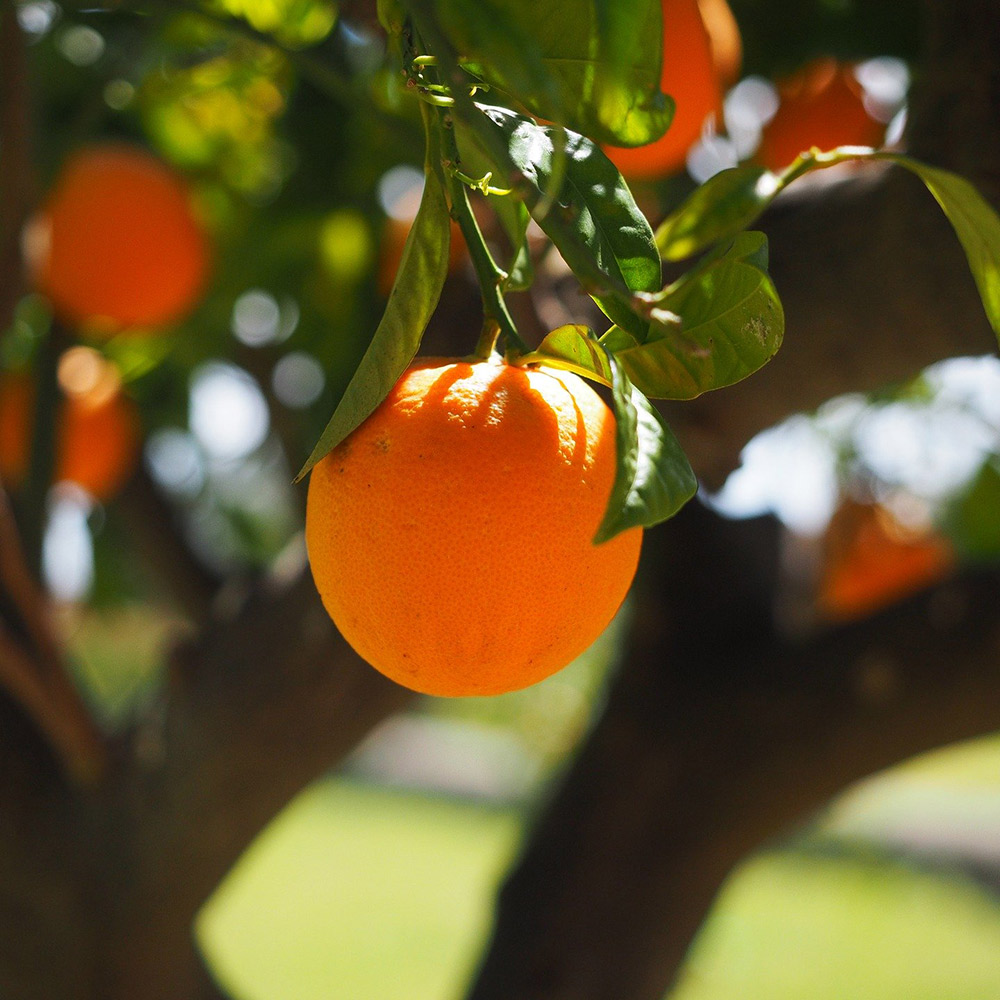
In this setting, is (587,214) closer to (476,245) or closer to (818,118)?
(476,245)

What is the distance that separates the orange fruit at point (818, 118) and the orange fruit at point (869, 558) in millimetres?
871

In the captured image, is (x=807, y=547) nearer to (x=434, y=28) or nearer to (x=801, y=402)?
(x=801, y=402)

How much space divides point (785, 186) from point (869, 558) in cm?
139

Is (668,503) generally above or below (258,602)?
above

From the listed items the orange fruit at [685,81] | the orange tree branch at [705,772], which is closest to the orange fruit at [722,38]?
the orange fruit at [685,81]

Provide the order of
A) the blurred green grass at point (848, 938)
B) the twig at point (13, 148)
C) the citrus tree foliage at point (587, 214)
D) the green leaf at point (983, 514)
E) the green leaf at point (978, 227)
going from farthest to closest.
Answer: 1. the blurred green grass at point (848, 938)
2. the green leaf at point (983, 514)
3. the twig at point (13, 148)
4. the green leaf at point (978, 227)
5. the citrus tree foliage at point (587, 214)

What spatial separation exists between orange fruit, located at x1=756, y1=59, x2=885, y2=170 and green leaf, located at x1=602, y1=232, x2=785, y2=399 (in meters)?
0.61

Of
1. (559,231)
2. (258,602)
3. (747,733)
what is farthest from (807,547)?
(559,231)

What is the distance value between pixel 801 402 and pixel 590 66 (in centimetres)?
50

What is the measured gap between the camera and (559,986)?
110cm

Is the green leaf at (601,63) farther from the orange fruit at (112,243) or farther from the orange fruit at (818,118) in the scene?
the orange fruit at (112,243)

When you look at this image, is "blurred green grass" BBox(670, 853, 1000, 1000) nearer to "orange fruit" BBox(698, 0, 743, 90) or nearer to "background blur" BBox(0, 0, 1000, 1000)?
"background blur" BBox(0, 0, 1000, 1000)

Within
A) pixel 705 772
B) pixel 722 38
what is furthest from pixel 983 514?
pixel 722 38

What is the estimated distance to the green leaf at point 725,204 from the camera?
1.38 ft
